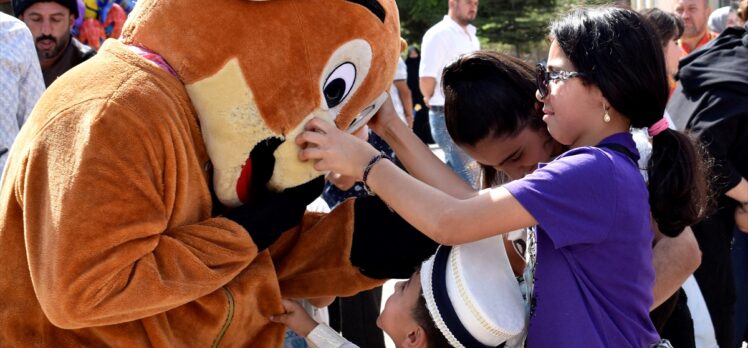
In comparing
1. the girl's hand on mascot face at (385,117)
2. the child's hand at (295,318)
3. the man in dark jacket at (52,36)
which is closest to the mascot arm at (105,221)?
the child's hand at (295,318)

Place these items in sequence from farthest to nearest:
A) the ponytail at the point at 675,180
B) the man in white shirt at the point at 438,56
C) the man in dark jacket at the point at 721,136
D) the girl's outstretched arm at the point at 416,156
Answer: the man in white shirt at the point at 438,56 < the man in dark jacket at the point at 721,136 < the girl's outstretched arm at the point at 416,156 < the ponytail at the point at 675,180

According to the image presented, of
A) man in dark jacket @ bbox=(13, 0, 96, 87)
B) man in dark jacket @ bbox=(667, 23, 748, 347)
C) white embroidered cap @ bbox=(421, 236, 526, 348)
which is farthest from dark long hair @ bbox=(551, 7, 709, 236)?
man in dark jacket @ bbox=(13, 0, 96, 87)

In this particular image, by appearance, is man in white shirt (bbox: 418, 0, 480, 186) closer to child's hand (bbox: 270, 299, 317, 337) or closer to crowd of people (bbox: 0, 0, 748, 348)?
crowd of people (bbox: 0, 0, 748, 348)

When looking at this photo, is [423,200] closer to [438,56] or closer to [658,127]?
[658,127]

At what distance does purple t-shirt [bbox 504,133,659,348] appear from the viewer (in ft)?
6.92

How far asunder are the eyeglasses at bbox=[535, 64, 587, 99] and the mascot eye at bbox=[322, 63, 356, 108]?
0.45 meters

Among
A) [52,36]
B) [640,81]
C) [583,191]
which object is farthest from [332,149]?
[52,36]

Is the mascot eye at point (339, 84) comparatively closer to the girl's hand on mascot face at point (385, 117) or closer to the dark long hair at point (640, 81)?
the girl's hand on mascot face at point (385, 117)

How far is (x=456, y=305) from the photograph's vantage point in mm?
Answer: 2186

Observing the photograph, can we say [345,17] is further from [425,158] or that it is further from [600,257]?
[600,257]

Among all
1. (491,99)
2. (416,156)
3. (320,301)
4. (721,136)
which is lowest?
(721,136)

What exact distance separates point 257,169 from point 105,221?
42 cm

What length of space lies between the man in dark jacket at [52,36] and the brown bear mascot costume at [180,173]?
115 inches

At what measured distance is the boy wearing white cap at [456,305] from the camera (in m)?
2.17
